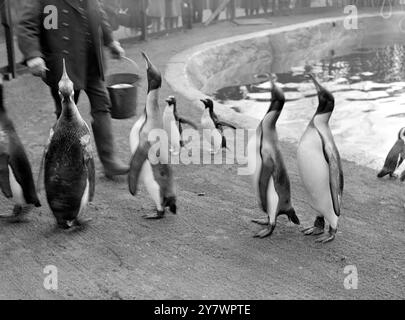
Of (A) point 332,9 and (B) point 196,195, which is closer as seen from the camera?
(B) point 196,195

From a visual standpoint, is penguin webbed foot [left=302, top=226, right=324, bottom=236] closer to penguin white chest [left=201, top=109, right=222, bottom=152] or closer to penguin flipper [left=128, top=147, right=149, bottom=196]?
penguin flipper [left=128, top=147, right=149, bottom=196]

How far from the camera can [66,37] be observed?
329 centimetres

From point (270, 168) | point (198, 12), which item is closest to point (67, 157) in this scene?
point (270, 168)

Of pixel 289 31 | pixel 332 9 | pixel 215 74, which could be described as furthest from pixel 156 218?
pixel 332 9

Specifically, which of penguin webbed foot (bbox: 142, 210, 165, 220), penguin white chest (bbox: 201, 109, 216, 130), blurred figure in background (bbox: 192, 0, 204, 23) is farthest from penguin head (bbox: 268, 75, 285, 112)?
blurred figure in background (bbox: 192, 0, 204, 23)

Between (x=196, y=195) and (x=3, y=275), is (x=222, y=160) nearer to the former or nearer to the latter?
(x=196, y=195)

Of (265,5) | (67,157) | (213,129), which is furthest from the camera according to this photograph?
(265,5)

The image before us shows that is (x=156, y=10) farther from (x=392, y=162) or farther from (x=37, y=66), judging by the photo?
(x=37, y=66)

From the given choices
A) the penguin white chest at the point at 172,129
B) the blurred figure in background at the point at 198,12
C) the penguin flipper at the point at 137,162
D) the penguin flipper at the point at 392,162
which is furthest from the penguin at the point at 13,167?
the blurred figure in background at the point at 198,12

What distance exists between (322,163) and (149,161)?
829 millimetres

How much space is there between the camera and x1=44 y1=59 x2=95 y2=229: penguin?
109 inches

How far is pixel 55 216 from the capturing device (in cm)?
292

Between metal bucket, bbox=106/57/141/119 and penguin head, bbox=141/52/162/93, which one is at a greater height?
penguin head, bbox=141/52/162/93
